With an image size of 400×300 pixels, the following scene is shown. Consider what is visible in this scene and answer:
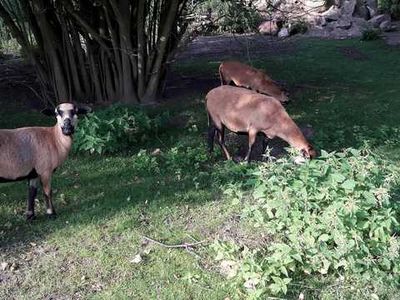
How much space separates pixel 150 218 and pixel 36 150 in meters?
1.53

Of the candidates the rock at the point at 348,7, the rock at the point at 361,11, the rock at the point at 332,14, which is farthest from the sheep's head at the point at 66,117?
the rock at the point at 361,11

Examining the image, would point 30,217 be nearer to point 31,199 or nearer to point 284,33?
point 31,199

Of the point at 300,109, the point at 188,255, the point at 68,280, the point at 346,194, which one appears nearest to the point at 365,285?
the point at 346,194

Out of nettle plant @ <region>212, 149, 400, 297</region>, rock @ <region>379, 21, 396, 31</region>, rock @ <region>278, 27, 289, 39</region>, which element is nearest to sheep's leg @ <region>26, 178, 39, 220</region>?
nettle plant @ <region>212, 149, 400, 297</region>

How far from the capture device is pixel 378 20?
79.7ft

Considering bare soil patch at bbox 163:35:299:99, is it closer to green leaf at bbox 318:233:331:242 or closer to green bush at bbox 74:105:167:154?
green bush at bbox 74:105:167:154

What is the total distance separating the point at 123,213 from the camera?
21.4ft

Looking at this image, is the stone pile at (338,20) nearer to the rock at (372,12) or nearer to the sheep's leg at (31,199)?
the rock at (372,12)

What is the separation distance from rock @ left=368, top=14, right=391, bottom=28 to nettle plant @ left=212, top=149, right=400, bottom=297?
66.0 ft

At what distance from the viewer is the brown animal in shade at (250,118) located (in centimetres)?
758

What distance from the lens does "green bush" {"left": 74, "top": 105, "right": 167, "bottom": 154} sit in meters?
8.25

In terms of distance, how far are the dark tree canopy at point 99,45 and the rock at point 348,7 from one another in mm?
15564

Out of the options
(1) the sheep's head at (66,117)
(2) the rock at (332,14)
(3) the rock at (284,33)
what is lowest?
(3) the rock at (284,33)

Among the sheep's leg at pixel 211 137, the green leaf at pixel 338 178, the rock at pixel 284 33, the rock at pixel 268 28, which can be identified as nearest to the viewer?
the green leaf at pixel 338 178
